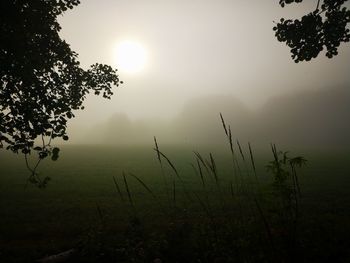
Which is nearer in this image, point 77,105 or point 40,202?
point 77,105

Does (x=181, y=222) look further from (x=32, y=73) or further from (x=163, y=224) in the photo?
(x=32, y=73)

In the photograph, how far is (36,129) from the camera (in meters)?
7.76

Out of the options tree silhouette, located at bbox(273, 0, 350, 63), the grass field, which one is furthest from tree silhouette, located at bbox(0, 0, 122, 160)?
tree silhouette, located at bbox(273, 0, 350, 63)

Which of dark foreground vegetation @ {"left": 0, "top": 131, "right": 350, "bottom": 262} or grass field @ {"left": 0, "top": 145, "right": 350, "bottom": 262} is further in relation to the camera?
grass field @ {"left": 0, "top": 145, "right": 350, "bottom": 262}

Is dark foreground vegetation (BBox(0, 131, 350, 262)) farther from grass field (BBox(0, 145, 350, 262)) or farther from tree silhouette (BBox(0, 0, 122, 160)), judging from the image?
tree silhouette (BBox(0, 0, 122, 160))

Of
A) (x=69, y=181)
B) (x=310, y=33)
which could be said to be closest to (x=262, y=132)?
(x=69, y=181)

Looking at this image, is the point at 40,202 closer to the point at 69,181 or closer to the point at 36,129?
the point at 69,181

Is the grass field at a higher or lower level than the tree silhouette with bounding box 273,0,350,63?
lower

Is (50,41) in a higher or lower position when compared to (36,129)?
higher

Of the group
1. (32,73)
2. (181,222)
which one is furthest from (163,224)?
(32,73)

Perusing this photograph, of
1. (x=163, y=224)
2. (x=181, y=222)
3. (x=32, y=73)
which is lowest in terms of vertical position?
(x=163, y=224)

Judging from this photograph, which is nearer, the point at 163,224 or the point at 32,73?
the point at 32,73

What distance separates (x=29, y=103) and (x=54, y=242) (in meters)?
4.81

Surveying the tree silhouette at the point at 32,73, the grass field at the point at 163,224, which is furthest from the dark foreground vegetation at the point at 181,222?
the tree silhouette at the point at 32,73
